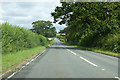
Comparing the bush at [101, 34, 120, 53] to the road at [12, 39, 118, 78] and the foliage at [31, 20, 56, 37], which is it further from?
the foliage at [31, 20, 56, 37]

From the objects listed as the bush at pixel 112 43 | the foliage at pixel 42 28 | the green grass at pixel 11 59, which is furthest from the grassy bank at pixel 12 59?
the foliage at pixel 42 28

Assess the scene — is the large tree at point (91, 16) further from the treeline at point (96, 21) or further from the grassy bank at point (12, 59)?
the grassy bank at point (12, 59)

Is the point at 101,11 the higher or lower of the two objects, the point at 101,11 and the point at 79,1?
the lower

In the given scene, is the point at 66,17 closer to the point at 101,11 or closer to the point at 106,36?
the point at 101,11

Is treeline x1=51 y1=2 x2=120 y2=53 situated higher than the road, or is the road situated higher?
treeline x1=51 y1=2 x2=120 y2=53

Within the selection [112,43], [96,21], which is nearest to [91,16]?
[96,21]

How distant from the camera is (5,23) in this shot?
51.3ft

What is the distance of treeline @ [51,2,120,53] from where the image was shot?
90.1ft

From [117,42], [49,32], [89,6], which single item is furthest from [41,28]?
[117,42]

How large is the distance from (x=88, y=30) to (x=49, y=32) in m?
70.4

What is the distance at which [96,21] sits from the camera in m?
27.5

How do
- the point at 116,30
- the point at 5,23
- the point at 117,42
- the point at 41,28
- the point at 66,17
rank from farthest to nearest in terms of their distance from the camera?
the point at 41,28 → the point at 66,17 → the point at 116,30 → the point at 117,42 → the point at 5,23

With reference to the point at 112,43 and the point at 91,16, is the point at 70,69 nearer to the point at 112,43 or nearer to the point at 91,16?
the point at 112,43

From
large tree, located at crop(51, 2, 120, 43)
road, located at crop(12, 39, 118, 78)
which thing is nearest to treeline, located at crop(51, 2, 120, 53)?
large tree, located at crop(51, 2, 120, 43)
